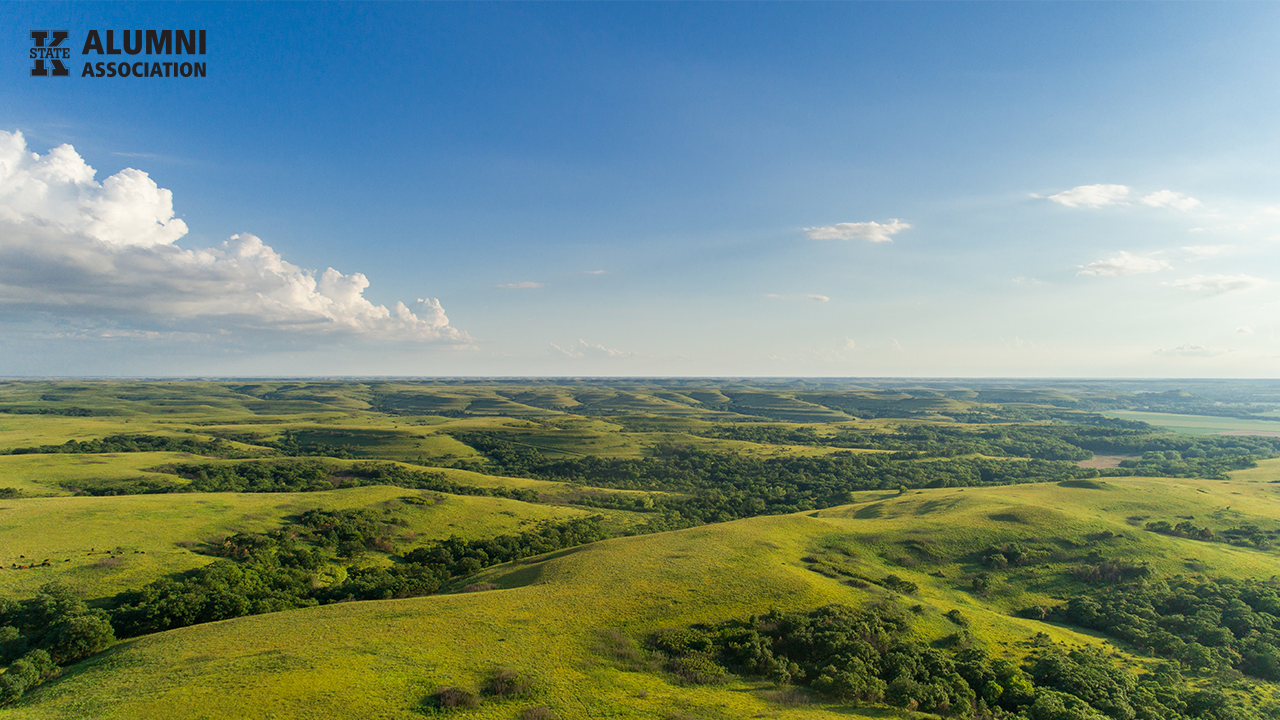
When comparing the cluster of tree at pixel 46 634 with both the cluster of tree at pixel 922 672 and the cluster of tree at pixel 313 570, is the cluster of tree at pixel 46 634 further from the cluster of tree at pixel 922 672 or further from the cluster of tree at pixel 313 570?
the cluster of tree at pixel 922 672

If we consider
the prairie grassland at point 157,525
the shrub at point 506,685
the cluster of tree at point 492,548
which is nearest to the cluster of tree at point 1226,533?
the cluster of tree at point 492,548

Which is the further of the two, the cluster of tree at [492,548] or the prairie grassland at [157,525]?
the cluster of tree at [492,548]

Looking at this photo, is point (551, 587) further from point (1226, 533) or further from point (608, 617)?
point (1226, 533)

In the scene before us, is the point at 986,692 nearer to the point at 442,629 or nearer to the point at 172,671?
the point at 442,629

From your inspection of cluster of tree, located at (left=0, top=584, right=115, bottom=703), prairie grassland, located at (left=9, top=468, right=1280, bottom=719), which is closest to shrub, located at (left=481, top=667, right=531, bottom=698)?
prairie grassland, located at (left=9, top=468, right=1280, bottom=719)

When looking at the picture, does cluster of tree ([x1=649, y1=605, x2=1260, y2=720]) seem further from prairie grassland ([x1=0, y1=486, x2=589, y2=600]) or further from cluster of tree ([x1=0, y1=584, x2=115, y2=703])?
prairie grassland ([x1=0, y1=486, x2=589, y2=600])

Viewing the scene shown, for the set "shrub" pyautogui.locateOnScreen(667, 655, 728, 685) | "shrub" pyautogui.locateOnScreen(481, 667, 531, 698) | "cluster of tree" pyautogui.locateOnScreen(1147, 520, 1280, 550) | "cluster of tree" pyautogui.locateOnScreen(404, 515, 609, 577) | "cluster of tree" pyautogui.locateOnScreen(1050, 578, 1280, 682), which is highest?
"shrub" pyautogui.locateOnScreen(481, 667, 531, 698)
